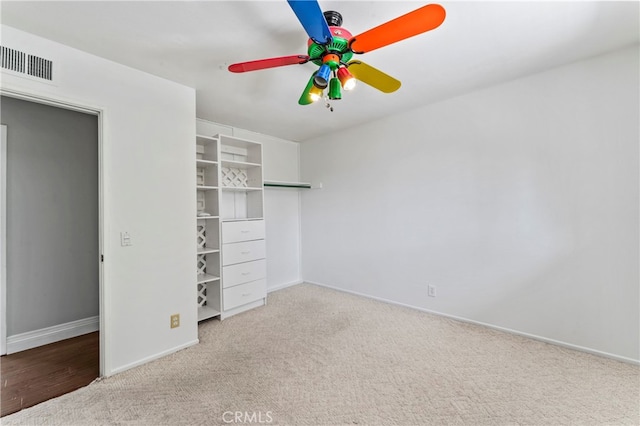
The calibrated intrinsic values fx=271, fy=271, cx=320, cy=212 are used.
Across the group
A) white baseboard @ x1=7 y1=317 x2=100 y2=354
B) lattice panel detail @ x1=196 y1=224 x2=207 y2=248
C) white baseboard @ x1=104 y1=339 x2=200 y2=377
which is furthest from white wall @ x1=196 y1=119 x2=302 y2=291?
white baseboard @ x1=7 y1=317 x2=100 y2=354

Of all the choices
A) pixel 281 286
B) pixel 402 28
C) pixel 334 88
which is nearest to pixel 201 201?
pixel 281 286

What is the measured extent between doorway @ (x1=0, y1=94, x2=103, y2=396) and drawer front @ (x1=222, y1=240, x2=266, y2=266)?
122cm

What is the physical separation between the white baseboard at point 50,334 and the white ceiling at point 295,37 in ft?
8.16

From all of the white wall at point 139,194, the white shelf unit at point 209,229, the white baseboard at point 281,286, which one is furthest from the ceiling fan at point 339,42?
the white baseboard at point 281,286

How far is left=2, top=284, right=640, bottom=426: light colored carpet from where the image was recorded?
1558 millimetres

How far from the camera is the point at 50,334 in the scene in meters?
2.54

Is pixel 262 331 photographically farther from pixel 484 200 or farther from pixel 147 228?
pixel 484 200

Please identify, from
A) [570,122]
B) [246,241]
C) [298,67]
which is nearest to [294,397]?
[246,241]

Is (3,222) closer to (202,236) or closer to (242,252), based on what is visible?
(202,236)

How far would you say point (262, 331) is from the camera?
8.70 feet

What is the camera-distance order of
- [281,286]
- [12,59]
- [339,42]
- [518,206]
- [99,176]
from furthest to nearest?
[281,286] < [518,206] < [99,176] < [12,59] < [339,42]

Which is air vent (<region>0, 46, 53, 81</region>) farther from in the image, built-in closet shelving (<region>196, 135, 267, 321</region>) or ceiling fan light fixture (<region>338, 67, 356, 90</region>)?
ceiling fan light fixture (<region>338, 67, 356, 90</region>)

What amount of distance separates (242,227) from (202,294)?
887 millimetres

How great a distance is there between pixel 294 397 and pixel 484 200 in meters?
2.37
